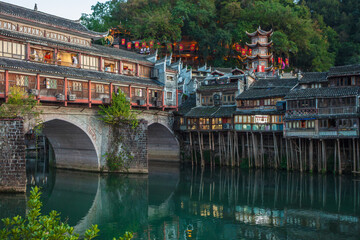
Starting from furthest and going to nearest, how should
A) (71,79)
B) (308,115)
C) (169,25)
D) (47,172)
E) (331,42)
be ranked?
(331,42)
(169,25)
(47,172)
(308,115)
(71,79)

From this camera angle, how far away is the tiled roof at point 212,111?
42.7m

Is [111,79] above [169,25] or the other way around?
the other way around

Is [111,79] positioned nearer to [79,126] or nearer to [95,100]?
[95,100]

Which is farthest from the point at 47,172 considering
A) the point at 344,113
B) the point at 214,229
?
the point at 344,113

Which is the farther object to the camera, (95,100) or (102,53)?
(102,53)

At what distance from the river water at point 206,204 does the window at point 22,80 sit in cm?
913

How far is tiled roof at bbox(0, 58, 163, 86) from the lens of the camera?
96.3 ft

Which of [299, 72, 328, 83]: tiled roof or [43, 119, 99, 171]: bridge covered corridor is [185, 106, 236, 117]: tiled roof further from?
[43, 119, 99, 171]: bridge covered corridor

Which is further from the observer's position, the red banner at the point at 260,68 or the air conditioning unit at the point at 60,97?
the red banner at the point at 260,68

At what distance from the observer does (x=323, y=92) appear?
35.3m

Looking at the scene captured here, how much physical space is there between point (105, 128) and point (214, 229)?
19980 millimetres

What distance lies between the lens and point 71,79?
1308 inches

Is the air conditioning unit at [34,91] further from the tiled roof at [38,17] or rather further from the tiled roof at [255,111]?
the tiled roof at [255,111]

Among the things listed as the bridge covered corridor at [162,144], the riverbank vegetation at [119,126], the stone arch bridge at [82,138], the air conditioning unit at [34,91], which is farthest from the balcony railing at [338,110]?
the air conditioning unit at [34,91]
